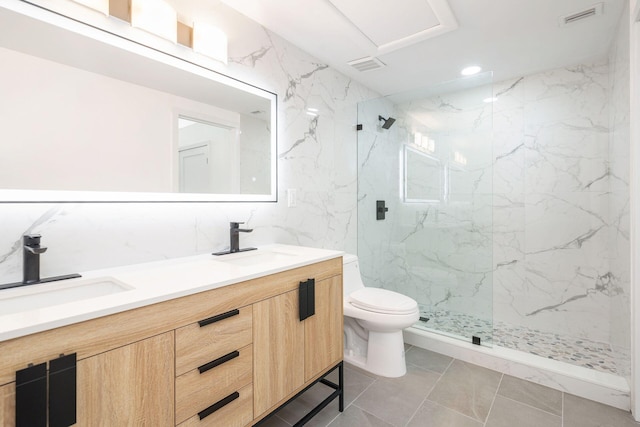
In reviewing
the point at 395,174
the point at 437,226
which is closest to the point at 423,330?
the point at 437,226

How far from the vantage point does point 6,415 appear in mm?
695

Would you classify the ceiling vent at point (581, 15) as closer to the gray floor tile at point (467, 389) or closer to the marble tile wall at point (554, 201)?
the marble tile wall at point (554, 201)

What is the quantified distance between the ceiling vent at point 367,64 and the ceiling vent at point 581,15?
1.16 meters

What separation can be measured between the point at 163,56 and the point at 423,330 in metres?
2.58

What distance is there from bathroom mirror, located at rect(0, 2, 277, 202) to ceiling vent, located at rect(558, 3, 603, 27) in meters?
1.98

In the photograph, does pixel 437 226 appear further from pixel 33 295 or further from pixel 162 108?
pixel 33 295

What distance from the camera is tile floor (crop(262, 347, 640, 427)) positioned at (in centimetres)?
165

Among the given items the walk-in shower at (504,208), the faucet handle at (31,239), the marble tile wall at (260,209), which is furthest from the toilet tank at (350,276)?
the faucet handle at (31,239)

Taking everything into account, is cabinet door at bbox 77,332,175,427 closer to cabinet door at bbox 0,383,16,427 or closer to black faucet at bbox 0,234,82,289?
cabinet door at bbox 0,383,16,427

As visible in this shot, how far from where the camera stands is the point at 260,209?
1.96 metres

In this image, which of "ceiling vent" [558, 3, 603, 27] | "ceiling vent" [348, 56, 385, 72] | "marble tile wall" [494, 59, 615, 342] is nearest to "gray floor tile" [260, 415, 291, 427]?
"marble tile wall" [494, 59, 615, 342]

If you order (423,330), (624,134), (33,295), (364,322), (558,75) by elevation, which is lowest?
(423,330)

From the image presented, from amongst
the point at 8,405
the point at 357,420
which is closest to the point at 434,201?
the point at 357,420

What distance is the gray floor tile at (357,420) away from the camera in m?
1.64
